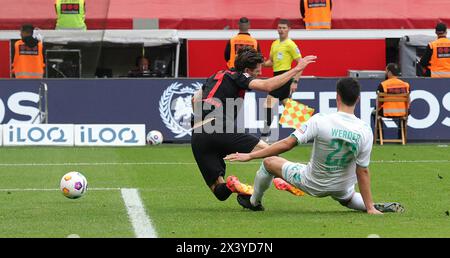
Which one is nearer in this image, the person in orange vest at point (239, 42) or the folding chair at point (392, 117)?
the folding chair at point (392, 117)

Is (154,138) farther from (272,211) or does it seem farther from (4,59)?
(272,211)

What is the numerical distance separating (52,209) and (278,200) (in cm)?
271

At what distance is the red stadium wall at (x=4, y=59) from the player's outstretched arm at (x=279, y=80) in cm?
1578

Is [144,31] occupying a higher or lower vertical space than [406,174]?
higher

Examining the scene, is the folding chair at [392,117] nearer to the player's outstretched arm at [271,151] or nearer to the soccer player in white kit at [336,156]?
the soccer player in white kit at [336,156]

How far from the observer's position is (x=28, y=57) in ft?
84.1

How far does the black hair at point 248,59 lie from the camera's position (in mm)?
12695

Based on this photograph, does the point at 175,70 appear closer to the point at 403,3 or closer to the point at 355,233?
the point at 403,3

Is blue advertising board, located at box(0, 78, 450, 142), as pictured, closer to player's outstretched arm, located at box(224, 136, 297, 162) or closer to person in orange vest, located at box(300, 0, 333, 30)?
person in orange vest, located at box(300, 0, 333, 30)

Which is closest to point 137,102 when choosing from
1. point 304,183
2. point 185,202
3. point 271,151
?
point 185,202

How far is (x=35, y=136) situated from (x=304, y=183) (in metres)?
11.9

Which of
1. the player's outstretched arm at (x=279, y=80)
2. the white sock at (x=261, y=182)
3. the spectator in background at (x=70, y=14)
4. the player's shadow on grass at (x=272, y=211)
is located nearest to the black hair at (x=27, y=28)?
the spectator in background at (x=70, y=14)
